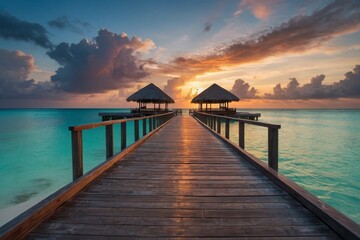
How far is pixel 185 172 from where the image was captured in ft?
11.7

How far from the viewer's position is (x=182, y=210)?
2.22 meters

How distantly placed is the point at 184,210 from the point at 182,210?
21 millimetres

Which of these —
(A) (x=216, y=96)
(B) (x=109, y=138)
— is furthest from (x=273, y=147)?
(A) (x=216, y=96)

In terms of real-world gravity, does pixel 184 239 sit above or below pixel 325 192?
above

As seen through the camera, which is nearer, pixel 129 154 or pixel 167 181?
pixel 167 181

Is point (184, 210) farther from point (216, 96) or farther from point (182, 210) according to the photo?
point (216, 96)

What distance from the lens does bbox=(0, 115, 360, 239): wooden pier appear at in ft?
5.98

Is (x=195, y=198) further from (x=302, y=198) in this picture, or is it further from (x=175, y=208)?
(x=302, y=198)

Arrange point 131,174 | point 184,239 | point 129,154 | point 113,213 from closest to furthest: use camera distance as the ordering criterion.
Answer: point 184,239, point 113,213, point 131,174, point 129,154

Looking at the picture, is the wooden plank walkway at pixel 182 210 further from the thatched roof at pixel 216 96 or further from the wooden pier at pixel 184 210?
the thatched roof at pixel 216 96

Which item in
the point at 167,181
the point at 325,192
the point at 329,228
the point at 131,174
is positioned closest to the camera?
the point at 329,228

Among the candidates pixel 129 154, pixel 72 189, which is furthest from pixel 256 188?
pixel 129 154

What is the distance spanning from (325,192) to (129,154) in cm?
669

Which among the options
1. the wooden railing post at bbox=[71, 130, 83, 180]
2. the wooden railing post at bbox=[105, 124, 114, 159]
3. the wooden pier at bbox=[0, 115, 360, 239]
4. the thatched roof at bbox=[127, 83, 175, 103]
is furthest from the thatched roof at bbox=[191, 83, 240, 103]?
the wooden railing post at bbox=[71, 130, 83, 180]
